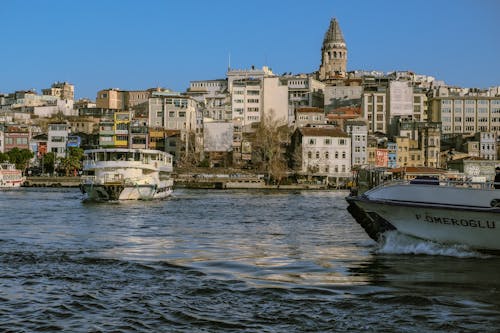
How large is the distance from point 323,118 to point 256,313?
106 metres

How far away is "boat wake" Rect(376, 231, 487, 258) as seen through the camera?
56.9 ft

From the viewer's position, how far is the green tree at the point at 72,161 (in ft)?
326

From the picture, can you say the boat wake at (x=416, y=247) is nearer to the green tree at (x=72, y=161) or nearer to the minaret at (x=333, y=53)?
the green tree at (x=72, y=161)

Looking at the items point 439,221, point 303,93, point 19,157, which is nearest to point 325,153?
point 19,157

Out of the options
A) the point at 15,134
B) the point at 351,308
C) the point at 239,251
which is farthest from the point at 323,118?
the point at 351,308

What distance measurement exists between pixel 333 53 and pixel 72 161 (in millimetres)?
99376

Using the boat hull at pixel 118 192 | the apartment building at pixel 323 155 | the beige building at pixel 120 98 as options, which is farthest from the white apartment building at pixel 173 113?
the boat hull at pixel 118 192

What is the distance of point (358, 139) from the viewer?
345 ft

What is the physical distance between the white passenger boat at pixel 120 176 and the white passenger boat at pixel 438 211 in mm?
32412

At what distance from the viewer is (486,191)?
16844mm

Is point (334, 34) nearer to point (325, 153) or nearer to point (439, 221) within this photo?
point (325, 153)

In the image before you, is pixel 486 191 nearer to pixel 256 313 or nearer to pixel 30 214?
pixel 256 313

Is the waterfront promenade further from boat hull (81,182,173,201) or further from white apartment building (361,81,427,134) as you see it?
boat hull (81,182,173,201)

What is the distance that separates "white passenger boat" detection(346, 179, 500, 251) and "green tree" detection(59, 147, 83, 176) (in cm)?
8423
